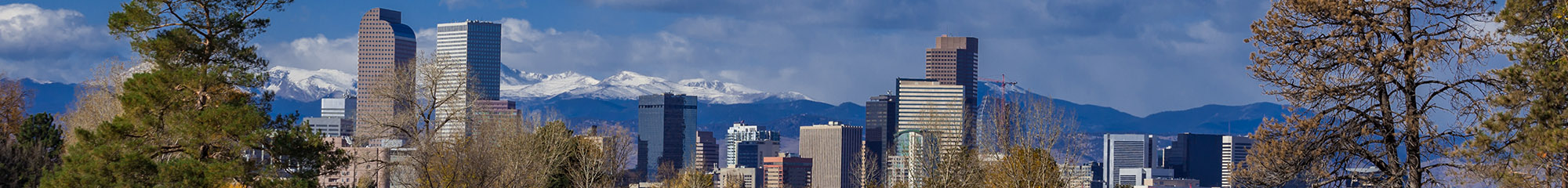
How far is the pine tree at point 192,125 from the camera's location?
29141mm

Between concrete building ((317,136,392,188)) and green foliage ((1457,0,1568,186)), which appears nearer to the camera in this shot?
green foliage ((1457,0,1568,186))

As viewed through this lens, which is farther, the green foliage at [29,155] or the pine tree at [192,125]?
the green foliage at [29,155]

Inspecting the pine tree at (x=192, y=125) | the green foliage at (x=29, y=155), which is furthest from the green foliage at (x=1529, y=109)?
the green foliage at (x=29, y=155)

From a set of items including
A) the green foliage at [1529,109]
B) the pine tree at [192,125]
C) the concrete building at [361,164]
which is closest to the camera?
the green foliage at [1529,109]

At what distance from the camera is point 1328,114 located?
24.2 m

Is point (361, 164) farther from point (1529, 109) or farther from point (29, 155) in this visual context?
point (1529, 109)

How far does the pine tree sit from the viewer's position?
29.1 m

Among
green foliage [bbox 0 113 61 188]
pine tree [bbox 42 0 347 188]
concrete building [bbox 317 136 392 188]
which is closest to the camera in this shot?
pine tree [bbox 42 0 347 188]

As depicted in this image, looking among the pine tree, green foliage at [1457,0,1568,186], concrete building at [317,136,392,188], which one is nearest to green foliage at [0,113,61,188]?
concrete building at [317,136,392,188]

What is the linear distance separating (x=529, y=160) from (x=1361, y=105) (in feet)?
89.6

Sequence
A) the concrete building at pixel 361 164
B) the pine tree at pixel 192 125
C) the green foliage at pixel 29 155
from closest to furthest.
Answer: the pine tree at pixel 192 125
the concrete building at pixel 361 164
the green foliage at pixel 29 155

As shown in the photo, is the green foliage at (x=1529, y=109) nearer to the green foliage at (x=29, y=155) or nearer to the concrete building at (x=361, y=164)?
the concrete building at (x=361, y=164)

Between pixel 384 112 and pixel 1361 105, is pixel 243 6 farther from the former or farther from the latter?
pixel 1361 105

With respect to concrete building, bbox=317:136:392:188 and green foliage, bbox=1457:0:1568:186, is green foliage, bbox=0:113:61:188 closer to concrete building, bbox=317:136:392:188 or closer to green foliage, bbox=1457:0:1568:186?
concrete building, bbox=317:136:392:188
